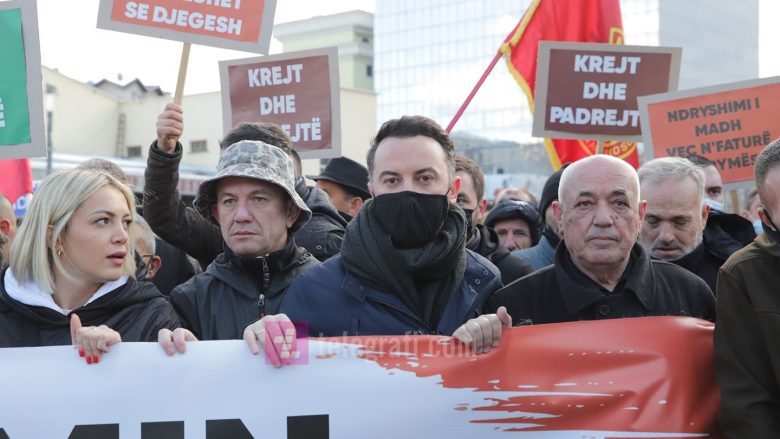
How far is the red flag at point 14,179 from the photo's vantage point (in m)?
8.20

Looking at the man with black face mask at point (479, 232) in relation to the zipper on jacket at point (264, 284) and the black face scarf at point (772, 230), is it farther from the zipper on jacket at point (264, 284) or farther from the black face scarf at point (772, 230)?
the black face scarf at point (772, 230)

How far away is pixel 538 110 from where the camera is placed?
6.57 metres

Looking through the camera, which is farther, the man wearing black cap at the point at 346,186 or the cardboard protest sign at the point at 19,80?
the man wearing black cap at the point at 346,186

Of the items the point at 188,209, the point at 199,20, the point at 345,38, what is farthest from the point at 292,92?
the point at 345,38

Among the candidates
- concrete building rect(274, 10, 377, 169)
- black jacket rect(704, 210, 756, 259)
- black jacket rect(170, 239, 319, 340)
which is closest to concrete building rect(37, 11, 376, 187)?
black jacket rect(704, 210, 756, 259)

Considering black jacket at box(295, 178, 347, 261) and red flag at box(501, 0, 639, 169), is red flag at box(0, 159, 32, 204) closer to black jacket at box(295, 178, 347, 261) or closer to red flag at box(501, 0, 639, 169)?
red flag at box(501, 0, 639, 169)

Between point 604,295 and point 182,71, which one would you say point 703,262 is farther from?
point 182,71

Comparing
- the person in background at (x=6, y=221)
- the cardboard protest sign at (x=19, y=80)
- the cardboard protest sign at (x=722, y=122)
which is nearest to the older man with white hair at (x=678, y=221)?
the cardboard protest sign at (x=722, y=122)

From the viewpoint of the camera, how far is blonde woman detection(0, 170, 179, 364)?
3.21 metres

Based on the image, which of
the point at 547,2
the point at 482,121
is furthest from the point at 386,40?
the point at 547,2

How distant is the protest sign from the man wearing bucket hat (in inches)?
14.4

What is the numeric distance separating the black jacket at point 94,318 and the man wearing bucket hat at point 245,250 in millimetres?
209

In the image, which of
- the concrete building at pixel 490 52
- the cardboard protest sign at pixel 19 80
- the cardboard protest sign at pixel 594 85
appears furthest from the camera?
the concrete building at pixel 490 52

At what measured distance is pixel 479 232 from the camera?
15.2 ft
